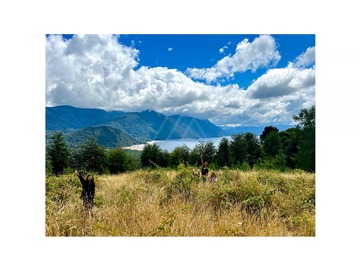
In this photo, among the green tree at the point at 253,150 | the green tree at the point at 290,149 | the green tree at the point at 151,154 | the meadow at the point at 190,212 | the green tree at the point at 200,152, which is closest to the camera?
the meadow at the point at 190,212

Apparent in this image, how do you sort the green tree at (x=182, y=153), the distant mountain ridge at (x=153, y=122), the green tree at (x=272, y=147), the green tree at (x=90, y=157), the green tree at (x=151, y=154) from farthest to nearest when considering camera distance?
the green tree at (x=272, y=147)
the green tree at (x=151, y=154)
the green tree at (x=90, y=157)
the green tree at (x=182, y=153)
the distant mountain ridge at (x=153, y=122)

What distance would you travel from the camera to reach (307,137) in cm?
692

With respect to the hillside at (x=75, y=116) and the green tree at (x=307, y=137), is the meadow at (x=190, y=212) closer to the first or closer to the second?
the hillside at (x=75, y=116)

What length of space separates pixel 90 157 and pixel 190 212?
582cm

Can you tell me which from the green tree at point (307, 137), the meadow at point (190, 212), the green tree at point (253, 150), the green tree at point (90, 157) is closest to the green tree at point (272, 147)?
the green tree at point (253, 150)

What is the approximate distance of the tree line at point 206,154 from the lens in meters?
6.31

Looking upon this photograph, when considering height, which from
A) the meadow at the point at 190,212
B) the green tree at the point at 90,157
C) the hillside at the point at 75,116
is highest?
the hillside at the point at 75,116

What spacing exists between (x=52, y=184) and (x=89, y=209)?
1.67 meters

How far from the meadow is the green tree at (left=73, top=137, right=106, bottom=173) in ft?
8.86

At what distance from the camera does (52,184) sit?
4699 mm

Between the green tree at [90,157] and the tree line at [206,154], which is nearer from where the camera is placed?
the tree line at [206,154]

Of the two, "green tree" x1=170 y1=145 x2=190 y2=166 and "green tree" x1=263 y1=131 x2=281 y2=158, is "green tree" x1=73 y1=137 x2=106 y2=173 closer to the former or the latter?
"green tree" x1=170 y1=145 x2=190 y2=166
